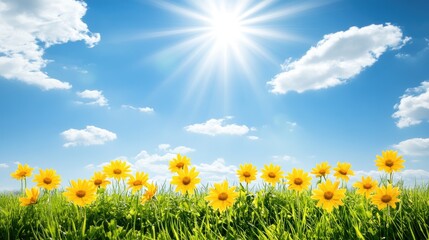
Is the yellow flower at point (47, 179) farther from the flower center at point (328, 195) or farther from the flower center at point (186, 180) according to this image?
the flower center at point (328, 195)

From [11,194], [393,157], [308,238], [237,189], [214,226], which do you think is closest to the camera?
[308,238]

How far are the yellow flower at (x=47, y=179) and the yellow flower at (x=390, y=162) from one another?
4.12 metres

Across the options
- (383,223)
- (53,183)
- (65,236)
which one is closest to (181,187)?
(65,236)

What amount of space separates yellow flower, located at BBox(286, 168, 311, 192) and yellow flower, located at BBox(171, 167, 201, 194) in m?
1.11

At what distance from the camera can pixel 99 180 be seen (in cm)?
557

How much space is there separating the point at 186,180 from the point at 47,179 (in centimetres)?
192

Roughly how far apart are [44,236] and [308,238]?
9.28ft

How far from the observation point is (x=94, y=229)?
4500 mm

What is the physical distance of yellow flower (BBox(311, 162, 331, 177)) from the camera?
557 centimetres

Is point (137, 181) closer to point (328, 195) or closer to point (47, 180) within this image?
point (47, 180)

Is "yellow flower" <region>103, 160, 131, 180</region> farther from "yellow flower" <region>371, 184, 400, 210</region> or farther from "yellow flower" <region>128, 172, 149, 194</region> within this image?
"yellow flower" <region>371, 184, 400, 210</region>

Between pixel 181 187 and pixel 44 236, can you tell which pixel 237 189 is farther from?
pixel 44 236

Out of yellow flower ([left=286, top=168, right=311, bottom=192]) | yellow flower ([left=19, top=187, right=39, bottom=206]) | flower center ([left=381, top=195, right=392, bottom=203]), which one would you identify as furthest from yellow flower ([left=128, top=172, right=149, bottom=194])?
flower center ([left=381, top=195, right=392, bottom=203])

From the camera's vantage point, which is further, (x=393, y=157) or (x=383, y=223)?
(x=393, y=157)
